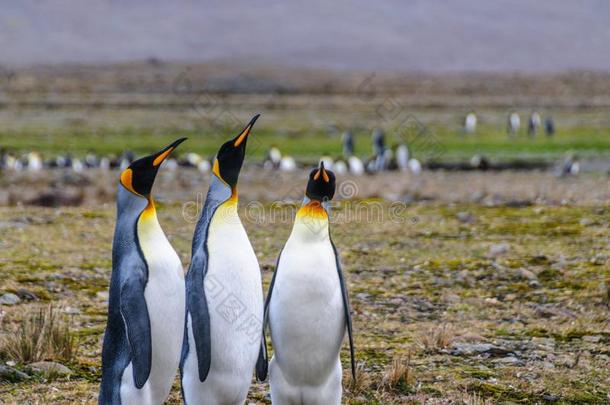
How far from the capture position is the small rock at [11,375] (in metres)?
5.35

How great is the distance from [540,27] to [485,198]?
120 meters

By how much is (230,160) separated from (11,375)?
5.98 ft

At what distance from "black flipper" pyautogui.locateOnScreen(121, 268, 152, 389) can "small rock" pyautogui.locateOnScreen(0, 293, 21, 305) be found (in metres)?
2.77

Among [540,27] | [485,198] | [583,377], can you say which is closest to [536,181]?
[485,198]

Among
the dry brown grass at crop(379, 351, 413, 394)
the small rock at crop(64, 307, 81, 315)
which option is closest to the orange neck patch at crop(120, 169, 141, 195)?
the dry brown grass at crop(379, 351, 413, 394)

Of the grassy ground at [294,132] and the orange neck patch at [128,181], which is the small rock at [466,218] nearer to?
the orange neck patch at [128,181]

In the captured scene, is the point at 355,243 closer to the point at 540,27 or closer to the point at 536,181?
the point at 536,181

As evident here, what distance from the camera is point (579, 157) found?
24.7 m

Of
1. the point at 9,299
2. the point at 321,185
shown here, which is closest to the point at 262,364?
the point at 321,185

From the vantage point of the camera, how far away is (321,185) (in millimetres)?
4969

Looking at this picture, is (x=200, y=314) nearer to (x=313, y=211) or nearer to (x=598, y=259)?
(x=313, y=211)

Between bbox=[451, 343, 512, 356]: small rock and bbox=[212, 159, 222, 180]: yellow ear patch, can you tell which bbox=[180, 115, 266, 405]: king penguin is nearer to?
bbox=[212, 159, 222, 180]: yellow ear patch

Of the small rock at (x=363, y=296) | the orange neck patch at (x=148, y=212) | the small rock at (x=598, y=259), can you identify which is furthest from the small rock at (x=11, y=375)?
the small rock at (x=598, y=259)

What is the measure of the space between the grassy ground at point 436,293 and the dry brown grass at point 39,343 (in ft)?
0.33
